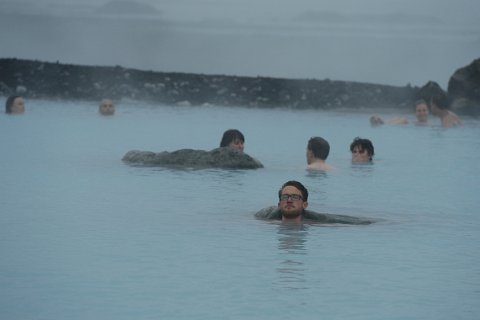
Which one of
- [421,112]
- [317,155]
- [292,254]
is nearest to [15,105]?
[421,112]

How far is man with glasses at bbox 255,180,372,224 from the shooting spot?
1349 centimetres

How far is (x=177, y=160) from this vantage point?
20641 mm

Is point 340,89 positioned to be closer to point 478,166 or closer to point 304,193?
point 478,166

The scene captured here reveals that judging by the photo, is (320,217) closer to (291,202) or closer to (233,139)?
(291,202)

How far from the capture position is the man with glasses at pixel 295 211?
44.3 feet

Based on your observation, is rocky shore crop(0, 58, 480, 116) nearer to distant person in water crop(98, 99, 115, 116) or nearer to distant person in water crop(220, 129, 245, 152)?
distant person in water crop(98, 99, 115, 116)

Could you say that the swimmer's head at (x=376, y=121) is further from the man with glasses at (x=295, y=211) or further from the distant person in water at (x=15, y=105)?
the man with glasses at (x=295, y=211)

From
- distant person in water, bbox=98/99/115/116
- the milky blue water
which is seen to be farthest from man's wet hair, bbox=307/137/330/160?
distant person in water, bbox=98/99/115/116

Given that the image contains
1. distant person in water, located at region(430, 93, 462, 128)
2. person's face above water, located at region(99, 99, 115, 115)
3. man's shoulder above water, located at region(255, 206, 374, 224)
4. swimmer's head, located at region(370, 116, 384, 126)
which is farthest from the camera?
swimmer's head, located at region(370, 116, 384, 126)

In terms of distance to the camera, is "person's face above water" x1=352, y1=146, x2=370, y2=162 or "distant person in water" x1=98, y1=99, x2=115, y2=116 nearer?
"person's face above water" x1=352, y1=146, x2=370, y2=162

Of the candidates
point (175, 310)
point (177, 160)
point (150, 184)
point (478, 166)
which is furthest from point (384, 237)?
point (478, 166)

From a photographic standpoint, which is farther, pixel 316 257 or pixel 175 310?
Result: pixel 316 257

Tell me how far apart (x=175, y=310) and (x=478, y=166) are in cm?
1549

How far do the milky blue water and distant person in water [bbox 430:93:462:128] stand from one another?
719 cm
